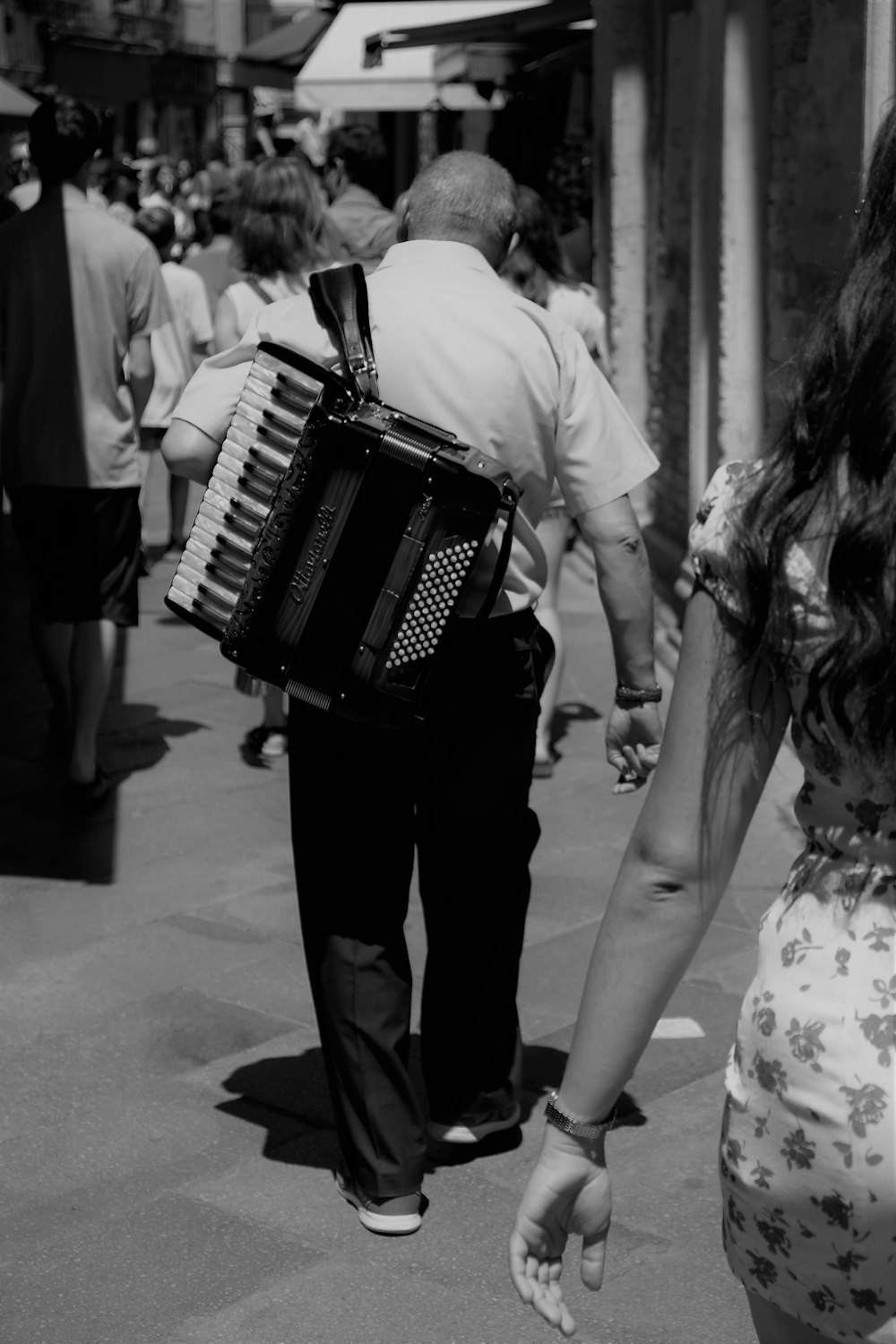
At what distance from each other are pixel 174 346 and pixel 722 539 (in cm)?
751

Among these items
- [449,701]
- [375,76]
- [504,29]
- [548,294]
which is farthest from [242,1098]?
[375,76]

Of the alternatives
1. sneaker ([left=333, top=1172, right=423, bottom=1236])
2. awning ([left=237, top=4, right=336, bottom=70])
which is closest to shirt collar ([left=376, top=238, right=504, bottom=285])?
sneaker ([left=333, top=1172, right=423, bottom=1236])

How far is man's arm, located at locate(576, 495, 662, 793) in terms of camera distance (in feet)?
11.1

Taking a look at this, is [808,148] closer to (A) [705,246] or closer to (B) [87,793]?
(A) [705,246]

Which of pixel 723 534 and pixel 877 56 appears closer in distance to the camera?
pixel 723 534

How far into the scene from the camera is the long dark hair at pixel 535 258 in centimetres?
651

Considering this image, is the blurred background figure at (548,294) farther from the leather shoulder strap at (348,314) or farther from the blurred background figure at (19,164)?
the blurred background figure at (19,164)

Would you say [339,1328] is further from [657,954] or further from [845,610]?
[845,610]

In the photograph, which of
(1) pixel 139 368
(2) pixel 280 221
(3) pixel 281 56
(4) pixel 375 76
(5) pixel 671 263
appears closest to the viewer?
(1) pixel 139 368

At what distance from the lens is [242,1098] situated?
3.84 metres

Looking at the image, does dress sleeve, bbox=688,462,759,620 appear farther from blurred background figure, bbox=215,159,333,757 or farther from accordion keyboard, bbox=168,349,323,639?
blurred background figure, bbox=215,159,333,757

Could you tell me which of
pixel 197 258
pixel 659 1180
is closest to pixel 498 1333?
pixel 659 1180

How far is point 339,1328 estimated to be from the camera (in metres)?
2.97

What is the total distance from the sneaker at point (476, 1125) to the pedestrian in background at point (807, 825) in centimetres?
177
